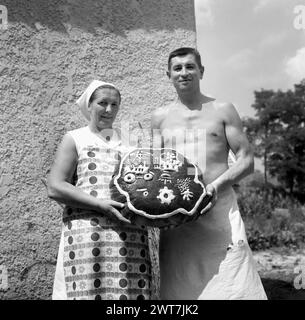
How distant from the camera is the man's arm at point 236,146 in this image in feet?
7.37

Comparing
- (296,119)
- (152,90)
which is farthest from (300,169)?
(152,90)

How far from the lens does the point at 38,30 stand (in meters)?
3.27

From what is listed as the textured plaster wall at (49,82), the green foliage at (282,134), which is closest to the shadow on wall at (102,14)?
the textured plaster wall at (49,82)

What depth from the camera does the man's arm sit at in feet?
7.37

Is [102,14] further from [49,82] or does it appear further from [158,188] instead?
[158,188]

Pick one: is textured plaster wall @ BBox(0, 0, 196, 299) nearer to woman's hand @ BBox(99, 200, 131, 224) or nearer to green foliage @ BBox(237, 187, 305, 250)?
woman's hand @ BBox(99, 200, 131, 224)

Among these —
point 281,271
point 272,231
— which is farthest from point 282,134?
point 281,271

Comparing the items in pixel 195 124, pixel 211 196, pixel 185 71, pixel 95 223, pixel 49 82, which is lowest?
pixel 95 223

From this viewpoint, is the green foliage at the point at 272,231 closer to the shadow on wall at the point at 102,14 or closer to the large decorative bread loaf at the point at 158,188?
the shadow on wall at the point at 102,14

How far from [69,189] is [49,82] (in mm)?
1473

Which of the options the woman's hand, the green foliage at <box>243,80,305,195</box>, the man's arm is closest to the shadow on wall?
the man's arm

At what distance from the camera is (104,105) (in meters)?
2.15

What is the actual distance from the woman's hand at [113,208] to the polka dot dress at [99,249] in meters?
0.09

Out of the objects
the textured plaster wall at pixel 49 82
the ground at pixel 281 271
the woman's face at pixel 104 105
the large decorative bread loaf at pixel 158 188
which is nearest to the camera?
the large decorative bread loaf at pixel 158 188
